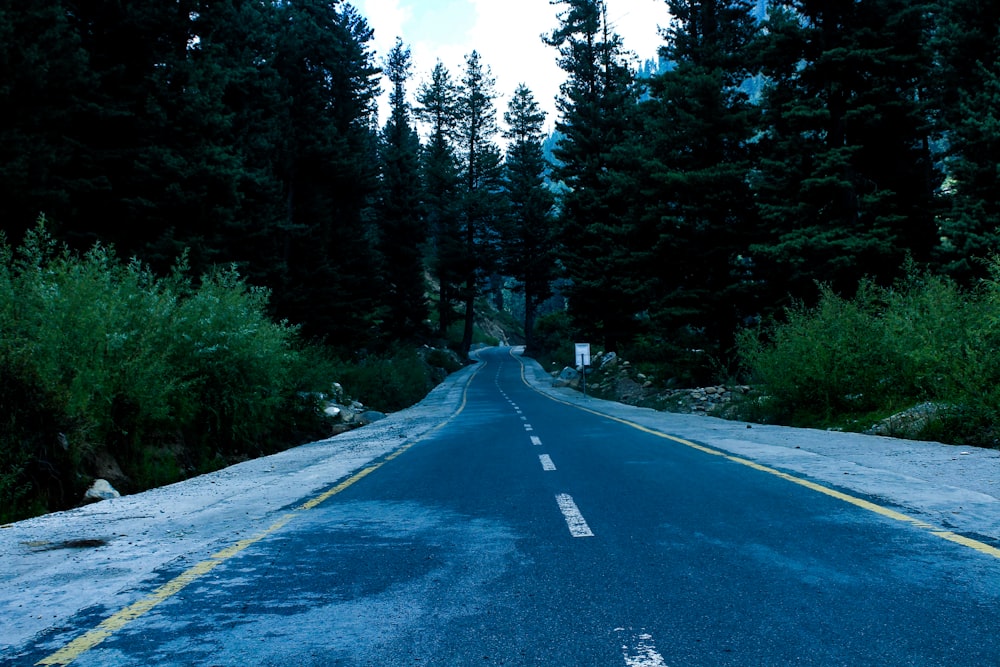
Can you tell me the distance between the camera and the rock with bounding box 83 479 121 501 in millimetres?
8320

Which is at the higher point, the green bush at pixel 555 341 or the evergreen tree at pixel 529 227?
the evergreen tree at pixel 529 227

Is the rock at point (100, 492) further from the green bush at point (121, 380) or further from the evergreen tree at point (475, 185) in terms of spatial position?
the evergreen tree at point (475, 185)

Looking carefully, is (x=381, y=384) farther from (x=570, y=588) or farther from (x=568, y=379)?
(x=570, y=588)

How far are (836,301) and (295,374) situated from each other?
14.9 metres

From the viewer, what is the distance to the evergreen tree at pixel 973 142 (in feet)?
69.3

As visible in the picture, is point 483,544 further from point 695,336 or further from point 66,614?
point 695,336

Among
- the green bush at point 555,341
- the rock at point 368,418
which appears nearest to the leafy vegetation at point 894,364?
the rock at point 368,418

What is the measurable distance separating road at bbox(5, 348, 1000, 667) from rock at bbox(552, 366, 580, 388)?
37329mm

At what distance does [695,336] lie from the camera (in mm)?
31422

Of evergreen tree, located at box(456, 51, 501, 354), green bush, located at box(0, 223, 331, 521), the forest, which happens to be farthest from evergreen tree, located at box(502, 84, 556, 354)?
green bush, located at box(0, 223, 331, 521)

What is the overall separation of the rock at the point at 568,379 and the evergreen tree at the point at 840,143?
1947 centimetres

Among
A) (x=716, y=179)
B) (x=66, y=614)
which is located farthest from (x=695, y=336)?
(x=66, y=614)

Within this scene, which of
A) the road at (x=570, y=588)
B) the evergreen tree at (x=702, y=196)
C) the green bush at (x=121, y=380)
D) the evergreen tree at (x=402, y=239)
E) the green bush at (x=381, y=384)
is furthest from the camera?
the evergreen tree at (x=402, y=239)

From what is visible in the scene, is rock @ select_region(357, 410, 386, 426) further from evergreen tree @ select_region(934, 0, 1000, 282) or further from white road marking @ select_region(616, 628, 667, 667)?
evergreen tree @ select_region(934, 0, 1000, 282)
